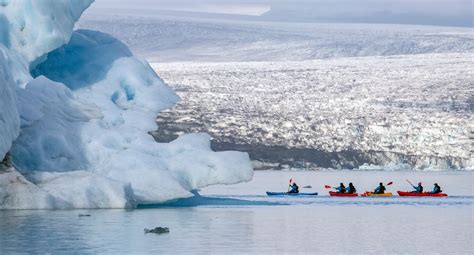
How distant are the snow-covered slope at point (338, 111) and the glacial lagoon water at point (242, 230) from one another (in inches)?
1445

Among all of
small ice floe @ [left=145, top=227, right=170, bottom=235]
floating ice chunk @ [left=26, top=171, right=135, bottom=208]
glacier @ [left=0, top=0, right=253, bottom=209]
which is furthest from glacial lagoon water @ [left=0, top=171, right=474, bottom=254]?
glacier @ [left=0, top=0, right=253, bottom=209]

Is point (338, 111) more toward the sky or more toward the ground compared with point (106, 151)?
more toward the sky

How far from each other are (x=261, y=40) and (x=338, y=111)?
22804 mm

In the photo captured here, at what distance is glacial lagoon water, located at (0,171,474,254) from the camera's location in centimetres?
1786

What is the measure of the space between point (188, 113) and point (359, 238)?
168 feet

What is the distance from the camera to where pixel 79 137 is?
25734 millimetres

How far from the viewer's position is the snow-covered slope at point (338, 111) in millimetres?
66625

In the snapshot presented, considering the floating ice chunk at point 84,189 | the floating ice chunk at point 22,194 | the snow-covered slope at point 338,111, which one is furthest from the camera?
the snow-covered slope at point 338,111

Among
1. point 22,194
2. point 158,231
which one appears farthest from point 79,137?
point 158,231

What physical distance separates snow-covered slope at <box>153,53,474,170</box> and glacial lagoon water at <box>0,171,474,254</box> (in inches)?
1445

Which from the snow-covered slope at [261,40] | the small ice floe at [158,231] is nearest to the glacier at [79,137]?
the small ice floe at [158,231]

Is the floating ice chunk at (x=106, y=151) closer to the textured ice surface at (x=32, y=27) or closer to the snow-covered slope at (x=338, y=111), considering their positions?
the textured ice surface at (x=32, y=27)

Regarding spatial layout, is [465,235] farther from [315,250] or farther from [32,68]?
[32,68]

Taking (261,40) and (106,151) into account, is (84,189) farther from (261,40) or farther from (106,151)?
(261,40)
